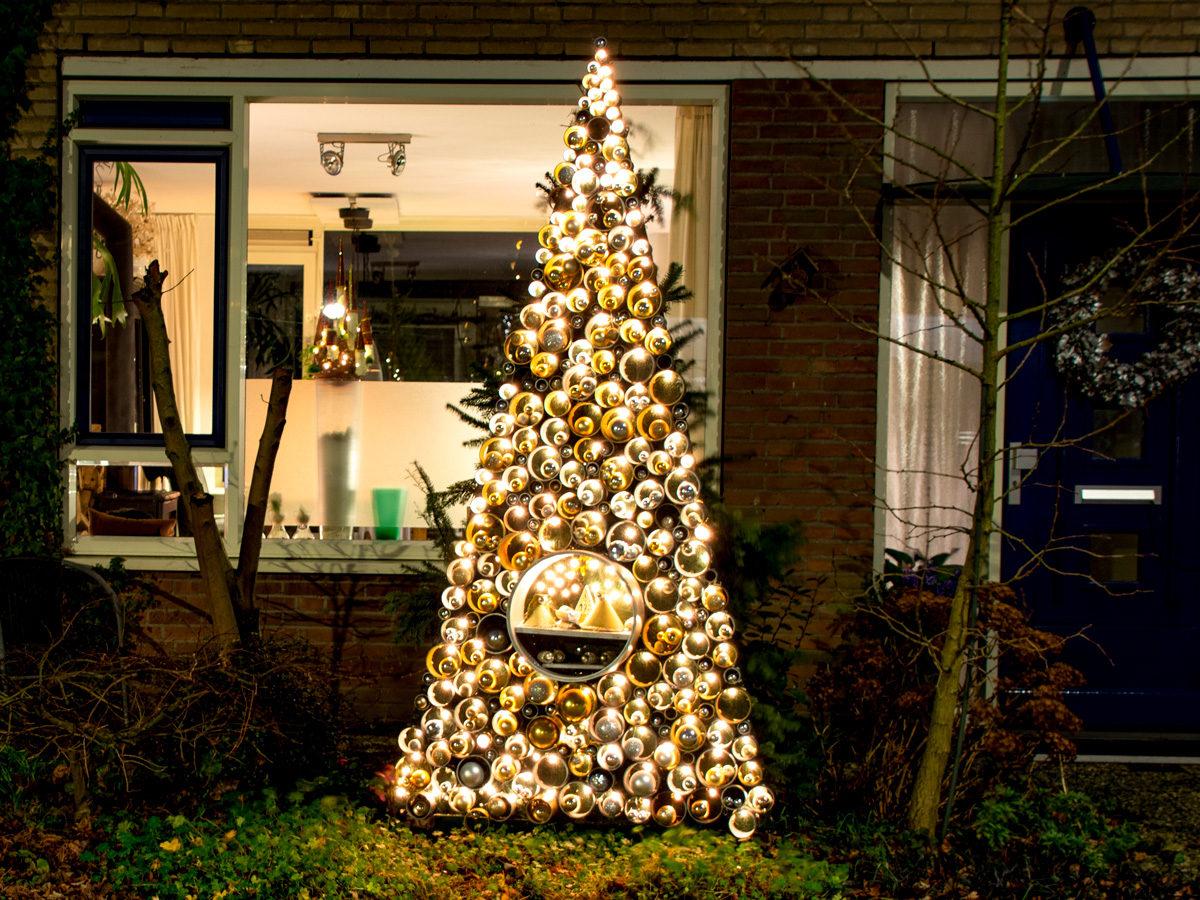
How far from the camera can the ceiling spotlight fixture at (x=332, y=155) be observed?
21.1 feet

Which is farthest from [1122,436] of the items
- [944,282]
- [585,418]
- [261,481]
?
[261,481]

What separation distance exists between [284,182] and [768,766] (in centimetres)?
434

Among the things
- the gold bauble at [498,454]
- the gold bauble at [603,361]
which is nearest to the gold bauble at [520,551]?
the gold bauble at [498,454]

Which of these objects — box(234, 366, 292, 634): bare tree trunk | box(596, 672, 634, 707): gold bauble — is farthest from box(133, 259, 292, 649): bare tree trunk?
box(596, 672, 634, 707): gold bauble

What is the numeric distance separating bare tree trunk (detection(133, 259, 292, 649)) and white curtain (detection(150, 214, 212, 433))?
147cm

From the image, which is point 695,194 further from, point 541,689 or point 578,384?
point 541,689

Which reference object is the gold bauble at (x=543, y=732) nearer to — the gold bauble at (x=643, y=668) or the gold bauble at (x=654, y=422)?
the gold bauble at (x=643, y=668)

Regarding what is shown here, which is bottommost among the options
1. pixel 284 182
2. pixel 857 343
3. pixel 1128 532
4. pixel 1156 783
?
pixel 1156 783

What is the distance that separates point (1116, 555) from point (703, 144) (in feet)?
10.8

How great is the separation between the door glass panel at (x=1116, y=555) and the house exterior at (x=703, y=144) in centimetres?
5

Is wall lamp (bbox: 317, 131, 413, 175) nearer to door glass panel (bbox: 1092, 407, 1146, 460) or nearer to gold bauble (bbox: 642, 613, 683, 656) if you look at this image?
gold bauble (bbox: 642, 613, 683, 656)

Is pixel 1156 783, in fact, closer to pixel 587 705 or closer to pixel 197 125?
pixel 587 705

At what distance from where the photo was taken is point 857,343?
221 inches

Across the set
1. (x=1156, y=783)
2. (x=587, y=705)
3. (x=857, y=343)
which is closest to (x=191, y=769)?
(x=587, y=705)
